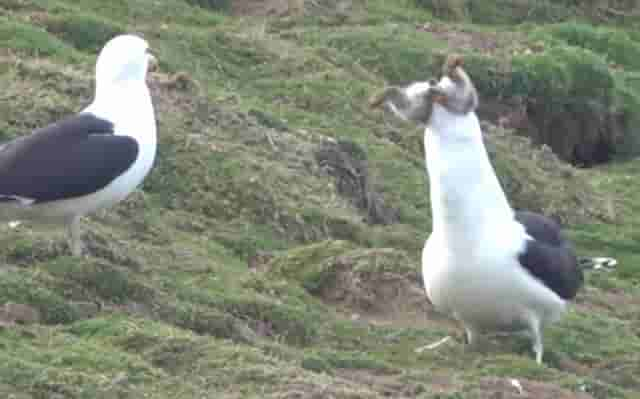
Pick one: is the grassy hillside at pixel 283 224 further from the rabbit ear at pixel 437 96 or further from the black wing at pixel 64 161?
the rabbit ear at pixel 437 96

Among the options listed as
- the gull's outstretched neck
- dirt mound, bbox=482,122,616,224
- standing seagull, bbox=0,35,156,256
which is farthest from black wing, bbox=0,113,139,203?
dirt mound, bbox=482,122,616,224

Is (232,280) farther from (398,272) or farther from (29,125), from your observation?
(29,125)

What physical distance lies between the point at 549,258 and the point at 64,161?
281 centimetres

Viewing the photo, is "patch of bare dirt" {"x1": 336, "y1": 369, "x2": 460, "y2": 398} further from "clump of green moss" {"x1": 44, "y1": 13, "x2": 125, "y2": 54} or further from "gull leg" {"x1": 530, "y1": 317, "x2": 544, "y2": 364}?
"clump of green moss" {"x1": 44, "y1": 13, "x2": 125, "y2": 54}

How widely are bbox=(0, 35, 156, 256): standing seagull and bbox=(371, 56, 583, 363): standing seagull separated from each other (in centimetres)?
151

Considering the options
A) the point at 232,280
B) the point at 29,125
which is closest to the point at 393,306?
the point at 232,280

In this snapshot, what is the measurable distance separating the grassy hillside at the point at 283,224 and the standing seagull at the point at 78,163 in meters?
0.31

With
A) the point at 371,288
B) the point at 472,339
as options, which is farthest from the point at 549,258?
the point at 371,288

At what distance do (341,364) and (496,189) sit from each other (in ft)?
4.26

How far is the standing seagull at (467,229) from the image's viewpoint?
8609 millimetres

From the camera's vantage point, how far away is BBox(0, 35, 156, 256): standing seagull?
28.9 feet

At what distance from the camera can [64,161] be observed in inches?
352

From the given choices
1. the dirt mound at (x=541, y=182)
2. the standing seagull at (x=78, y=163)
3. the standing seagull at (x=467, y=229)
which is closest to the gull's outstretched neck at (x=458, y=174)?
the standing seagull at (x=467, y=229)

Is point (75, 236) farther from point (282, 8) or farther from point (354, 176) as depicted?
point (282, 8)
